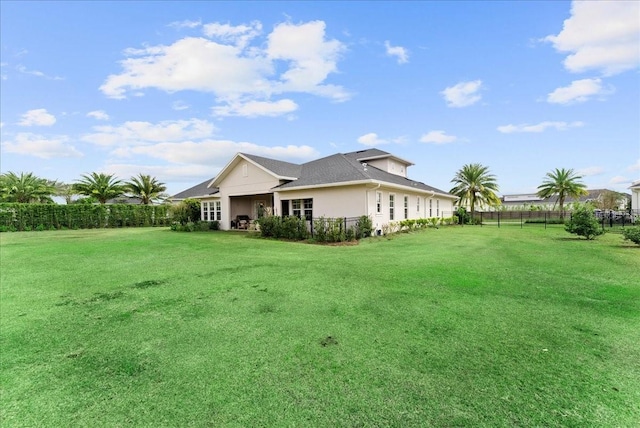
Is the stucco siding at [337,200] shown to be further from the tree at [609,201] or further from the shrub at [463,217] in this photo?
the tree at [609,201]

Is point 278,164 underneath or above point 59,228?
above

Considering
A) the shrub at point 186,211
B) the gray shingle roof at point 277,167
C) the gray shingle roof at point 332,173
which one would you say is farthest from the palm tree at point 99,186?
the gray shingle roof at point 332,173

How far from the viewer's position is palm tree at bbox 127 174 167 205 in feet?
124

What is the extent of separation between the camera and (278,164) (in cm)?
2173

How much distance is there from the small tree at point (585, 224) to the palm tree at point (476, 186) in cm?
1879

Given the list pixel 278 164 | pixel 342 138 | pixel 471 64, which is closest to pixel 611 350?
pixel 471 64

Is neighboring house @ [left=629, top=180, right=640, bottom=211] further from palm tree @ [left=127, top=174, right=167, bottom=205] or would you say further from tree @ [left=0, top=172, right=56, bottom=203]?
tree @ [left=0, top=172, right=56, bottom=203]

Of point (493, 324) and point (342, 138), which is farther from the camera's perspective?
point (342, 138)

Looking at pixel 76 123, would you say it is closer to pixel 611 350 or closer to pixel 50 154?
pixel 50 154

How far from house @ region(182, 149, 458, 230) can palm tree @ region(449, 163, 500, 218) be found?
8.73m

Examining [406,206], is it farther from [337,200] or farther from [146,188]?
[146,188]

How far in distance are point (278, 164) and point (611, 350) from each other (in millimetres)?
19875

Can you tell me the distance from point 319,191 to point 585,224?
41.7 feet

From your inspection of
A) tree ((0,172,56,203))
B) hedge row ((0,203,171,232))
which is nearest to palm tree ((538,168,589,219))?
hedge row ((0,203,171,232))
